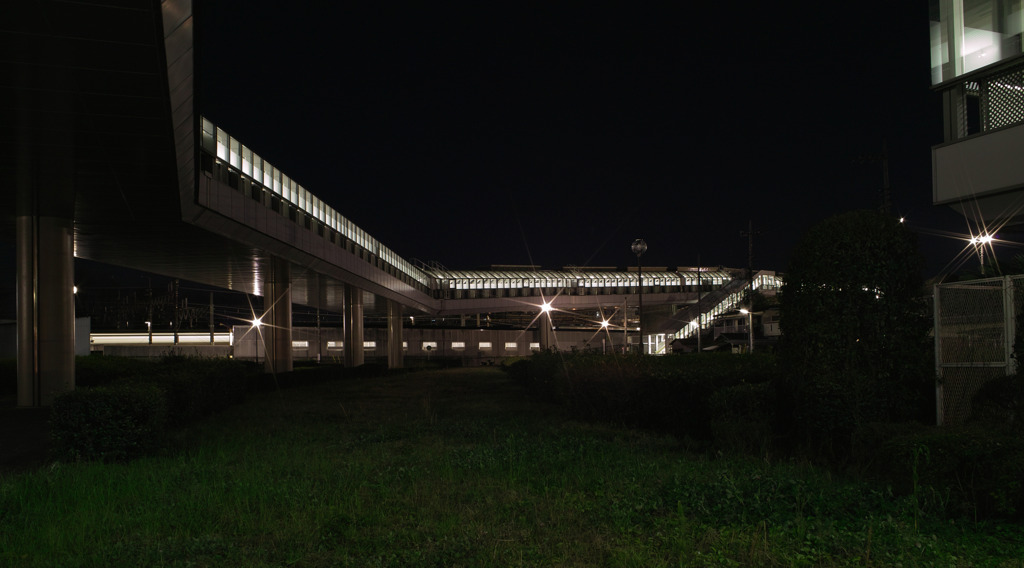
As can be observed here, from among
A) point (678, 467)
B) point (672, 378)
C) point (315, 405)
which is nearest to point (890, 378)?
point (678, 467)

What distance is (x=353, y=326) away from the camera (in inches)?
1809

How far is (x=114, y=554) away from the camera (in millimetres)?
5621

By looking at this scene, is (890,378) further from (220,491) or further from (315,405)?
(315,405)

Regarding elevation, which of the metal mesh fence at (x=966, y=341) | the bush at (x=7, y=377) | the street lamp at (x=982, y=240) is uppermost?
the street lamp at (x=982, y=240)

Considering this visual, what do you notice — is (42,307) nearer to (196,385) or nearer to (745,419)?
(196,385)

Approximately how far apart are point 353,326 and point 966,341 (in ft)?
132

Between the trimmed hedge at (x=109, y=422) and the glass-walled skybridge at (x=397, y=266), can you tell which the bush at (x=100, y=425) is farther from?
the glass-walled skybridge at (x=397, y=266)

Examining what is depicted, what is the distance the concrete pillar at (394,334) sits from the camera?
59.1m

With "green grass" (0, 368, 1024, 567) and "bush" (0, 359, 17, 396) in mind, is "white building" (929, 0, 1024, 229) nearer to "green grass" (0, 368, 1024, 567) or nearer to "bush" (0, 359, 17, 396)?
"green grass" (0, 368, 1024, 567)

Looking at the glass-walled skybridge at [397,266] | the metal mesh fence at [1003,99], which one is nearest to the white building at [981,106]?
the metal mesh fence at [1003,99]

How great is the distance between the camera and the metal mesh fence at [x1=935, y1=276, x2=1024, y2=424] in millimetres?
8359

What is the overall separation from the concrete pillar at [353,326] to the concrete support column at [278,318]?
34.0ft

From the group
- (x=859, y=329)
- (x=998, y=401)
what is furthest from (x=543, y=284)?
(x=998, y=401)

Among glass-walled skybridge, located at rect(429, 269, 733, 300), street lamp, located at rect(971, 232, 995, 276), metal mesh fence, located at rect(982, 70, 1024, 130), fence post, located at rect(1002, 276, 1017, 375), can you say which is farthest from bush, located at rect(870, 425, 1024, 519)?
glass-walled skybridge, located at rect(429, 269, 733, 300)
